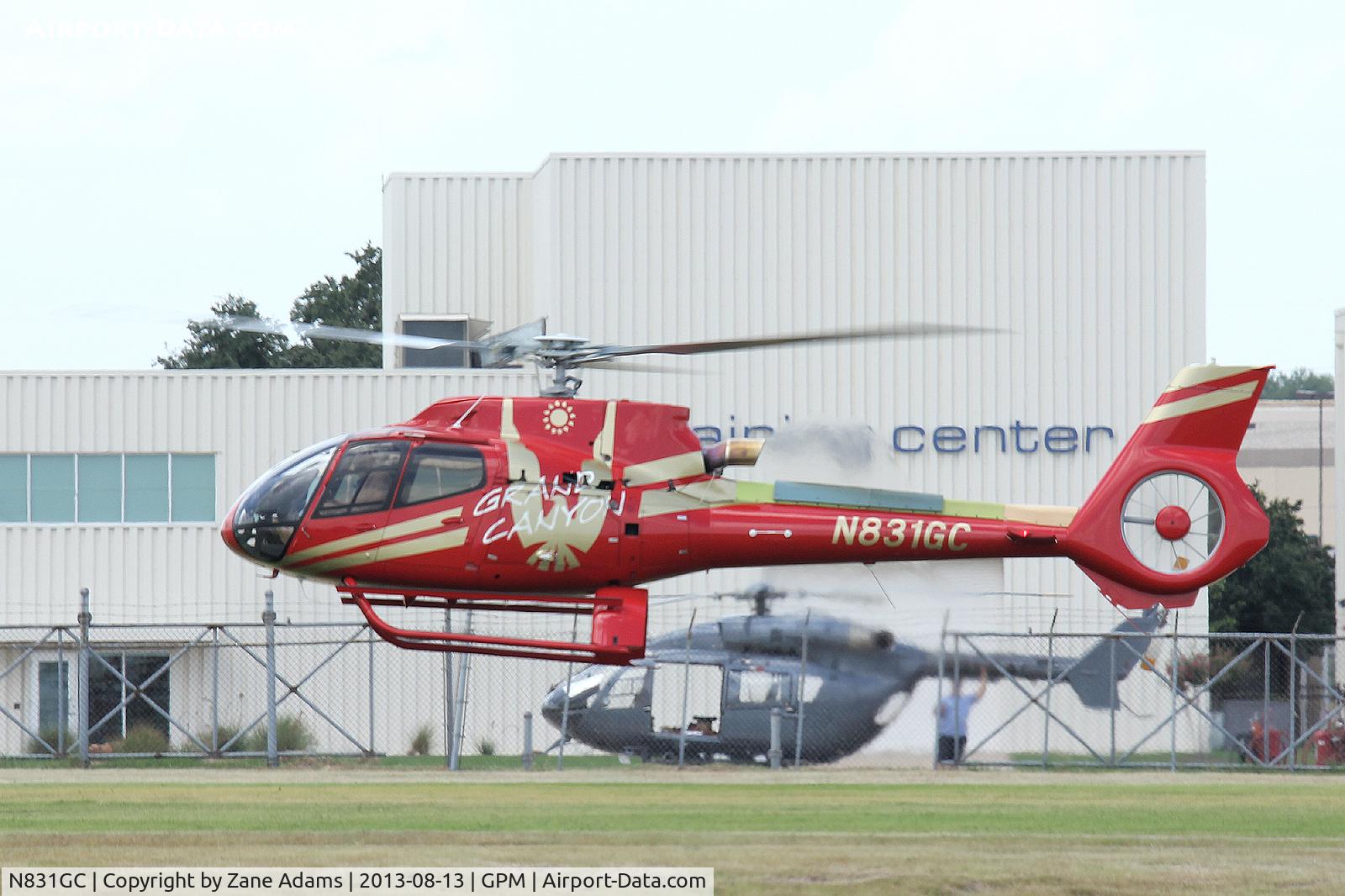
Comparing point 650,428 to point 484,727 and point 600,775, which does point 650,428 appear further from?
point 484,727

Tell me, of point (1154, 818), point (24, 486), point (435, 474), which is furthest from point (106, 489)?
point (1154, 818)

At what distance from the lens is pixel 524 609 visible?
1833cm

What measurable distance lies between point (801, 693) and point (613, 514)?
31.1 ft

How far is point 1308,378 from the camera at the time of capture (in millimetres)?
190125

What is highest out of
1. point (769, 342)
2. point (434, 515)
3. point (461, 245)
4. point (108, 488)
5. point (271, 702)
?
point (461, 245)

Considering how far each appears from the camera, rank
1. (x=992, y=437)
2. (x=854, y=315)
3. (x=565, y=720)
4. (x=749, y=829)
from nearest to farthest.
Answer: (x=749, y=829), (x=565, y=720), (x=992, y=437), (x=854, y=315)

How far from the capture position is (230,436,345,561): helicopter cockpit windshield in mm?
17422

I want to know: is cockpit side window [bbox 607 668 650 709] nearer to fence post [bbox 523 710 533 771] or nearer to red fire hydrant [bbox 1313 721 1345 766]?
fence post [bbox 523 710 533 771]

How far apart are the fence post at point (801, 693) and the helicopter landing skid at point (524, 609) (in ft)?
27.7

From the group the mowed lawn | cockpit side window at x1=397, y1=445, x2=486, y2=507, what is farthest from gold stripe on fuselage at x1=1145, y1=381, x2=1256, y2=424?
cockpit side window at x1=397, y1=445, x2=486, y2=507

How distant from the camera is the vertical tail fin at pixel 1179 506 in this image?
18.2 metres

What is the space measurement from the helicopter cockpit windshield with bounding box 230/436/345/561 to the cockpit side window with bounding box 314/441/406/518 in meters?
0.15

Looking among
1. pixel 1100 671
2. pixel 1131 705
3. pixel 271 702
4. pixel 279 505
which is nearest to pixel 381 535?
pixel 279 505

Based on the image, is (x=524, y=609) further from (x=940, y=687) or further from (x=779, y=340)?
(x=940, y=687)
